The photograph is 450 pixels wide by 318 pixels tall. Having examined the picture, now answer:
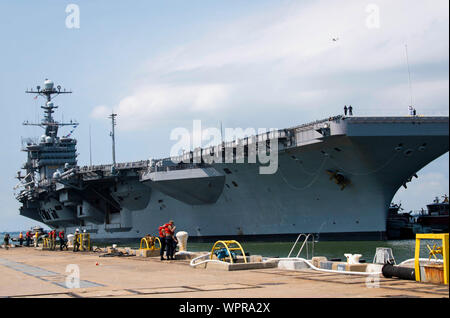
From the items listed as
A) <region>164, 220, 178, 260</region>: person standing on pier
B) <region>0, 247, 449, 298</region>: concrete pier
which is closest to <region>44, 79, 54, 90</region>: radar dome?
<region>164, 220, 178, 260</region>: person standing on pier

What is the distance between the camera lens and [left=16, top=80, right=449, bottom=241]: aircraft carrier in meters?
23.7

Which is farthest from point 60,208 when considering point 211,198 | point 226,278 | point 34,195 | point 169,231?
point 226,278

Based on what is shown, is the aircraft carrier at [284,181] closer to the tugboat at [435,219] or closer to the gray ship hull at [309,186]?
the gray ship hull at [309,186]

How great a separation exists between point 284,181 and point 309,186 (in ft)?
4.37

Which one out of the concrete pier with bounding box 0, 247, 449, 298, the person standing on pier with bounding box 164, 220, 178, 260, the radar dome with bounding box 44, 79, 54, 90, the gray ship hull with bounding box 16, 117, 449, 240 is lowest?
the concrete pier with bounding box 0, 247, 449, 298

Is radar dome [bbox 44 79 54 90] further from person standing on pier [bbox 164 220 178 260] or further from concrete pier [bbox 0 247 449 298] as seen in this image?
concrete pier [bbox 0 247 449 298]

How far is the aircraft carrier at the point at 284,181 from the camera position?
23.7 meters

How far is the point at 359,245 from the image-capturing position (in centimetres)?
2622

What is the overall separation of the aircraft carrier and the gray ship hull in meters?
0.04

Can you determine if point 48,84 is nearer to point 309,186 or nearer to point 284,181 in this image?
point 284,181

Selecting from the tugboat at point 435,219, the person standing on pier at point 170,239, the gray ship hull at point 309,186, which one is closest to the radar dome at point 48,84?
Result: the gray ship hull at point 309,186

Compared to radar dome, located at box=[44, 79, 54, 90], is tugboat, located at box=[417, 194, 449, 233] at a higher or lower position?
lower
